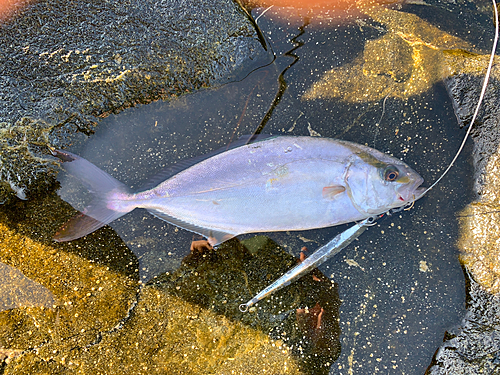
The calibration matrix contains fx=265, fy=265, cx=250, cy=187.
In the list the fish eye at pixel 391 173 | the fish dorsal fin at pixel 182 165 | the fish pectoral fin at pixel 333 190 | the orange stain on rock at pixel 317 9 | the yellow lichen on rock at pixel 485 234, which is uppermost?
the orange stain on rock at pixel 317 9

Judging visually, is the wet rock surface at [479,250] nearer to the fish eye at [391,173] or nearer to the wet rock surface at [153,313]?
the fish eye at [391,173]

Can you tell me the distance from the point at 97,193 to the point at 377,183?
6.82 feet

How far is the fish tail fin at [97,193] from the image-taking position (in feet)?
6.49

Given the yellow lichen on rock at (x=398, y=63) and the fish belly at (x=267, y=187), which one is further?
the yellow lichen on rock at (x=398, y=63)

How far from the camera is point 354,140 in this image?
215 cm

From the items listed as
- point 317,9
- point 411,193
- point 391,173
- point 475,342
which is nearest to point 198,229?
point 391,173

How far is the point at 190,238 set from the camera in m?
2.16

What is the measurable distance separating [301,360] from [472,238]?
64.8 inches

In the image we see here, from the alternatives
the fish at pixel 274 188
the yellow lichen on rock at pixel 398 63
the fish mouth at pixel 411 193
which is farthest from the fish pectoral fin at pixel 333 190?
the yellow lichen on rock at pixel 398 63

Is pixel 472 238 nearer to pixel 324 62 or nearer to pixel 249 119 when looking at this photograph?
pixel 324 62

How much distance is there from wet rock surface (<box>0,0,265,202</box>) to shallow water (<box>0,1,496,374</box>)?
0.19 meters

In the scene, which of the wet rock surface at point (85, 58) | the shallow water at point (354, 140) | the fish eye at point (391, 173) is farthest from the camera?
the shallow water at point (354, 140)

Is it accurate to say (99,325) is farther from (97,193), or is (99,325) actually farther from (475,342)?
(475,342)

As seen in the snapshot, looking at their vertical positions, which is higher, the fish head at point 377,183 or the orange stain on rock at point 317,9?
the orange stain on rock at point 317,9
